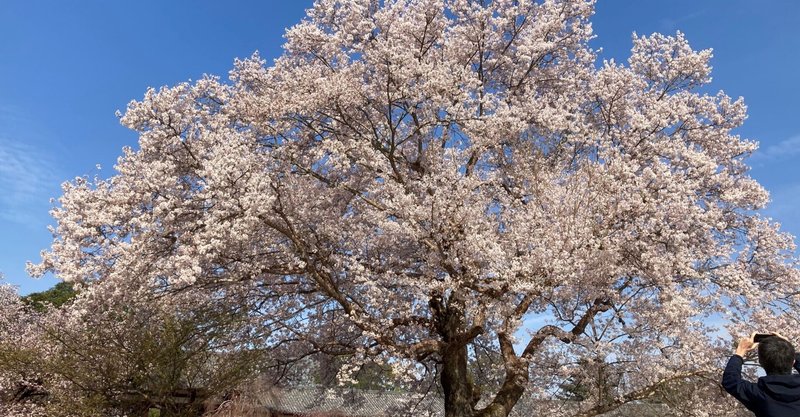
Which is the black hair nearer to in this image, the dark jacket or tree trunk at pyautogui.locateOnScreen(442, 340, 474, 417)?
the dark jacket

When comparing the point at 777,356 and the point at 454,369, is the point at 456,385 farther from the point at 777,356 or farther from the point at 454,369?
the point at 777,356

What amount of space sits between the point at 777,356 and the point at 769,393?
0.90 feet

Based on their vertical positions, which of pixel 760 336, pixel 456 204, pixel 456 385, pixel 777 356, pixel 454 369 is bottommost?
pixel 777 356

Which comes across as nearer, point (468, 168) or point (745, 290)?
point (745, 290)

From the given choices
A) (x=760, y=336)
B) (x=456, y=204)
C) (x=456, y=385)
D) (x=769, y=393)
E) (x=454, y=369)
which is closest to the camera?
(x=769, y=393)

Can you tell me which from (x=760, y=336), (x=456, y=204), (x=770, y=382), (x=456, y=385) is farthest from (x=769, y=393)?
(x=456, y=385)

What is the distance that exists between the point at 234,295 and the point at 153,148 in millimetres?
4766

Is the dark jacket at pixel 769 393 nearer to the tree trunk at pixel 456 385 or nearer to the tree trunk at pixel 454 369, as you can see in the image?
the tree trunk at pixel 454 369

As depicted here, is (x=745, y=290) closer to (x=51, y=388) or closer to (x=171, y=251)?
(x=171, y=251)

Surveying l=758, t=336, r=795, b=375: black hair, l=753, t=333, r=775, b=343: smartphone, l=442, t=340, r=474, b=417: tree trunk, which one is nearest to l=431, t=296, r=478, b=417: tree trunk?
l=442, t=340, r=474, b=417: tree trunk

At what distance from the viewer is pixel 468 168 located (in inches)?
646

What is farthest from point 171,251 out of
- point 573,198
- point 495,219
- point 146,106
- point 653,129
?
point 653,129

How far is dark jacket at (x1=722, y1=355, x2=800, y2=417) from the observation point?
4160 mm

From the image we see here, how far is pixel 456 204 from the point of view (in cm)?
1302
